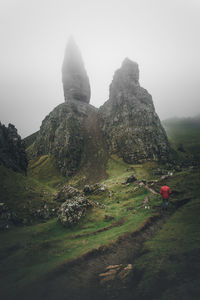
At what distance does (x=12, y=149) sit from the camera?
220 feet

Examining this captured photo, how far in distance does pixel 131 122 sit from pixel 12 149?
78.4 meters

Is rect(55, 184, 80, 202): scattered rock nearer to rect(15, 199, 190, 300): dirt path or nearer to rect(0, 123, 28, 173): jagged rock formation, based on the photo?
rect(15, 199, 190, 300): dirt path

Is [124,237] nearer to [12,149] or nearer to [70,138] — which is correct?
[12,149]

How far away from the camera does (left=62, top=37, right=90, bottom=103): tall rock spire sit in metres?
170

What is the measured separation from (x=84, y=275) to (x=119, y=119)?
113 metres

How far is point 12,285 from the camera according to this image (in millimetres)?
12094

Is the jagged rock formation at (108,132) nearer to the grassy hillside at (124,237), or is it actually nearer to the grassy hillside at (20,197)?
the grassy hillside at (20,197)

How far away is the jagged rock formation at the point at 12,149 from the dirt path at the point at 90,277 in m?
51.1

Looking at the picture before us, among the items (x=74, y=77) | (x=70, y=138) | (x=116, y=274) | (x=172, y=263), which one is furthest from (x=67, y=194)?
(x=74, y=77)

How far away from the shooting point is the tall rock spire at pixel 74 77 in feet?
558

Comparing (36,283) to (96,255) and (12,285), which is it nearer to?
(12,285)

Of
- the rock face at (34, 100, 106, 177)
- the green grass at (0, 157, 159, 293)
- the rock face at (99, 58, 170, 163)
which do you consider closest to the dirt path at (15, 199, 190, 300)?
the green grass at (0, 157, 159, 293)

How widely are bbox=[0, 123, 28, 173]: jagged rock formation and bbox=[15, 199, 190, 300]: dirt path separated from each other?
51.1 metres

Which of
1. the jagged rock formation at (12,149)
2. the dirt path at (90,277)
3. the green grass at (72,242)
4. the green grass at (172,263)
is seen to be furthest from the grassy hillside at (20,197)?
the green grass at (172,263)
